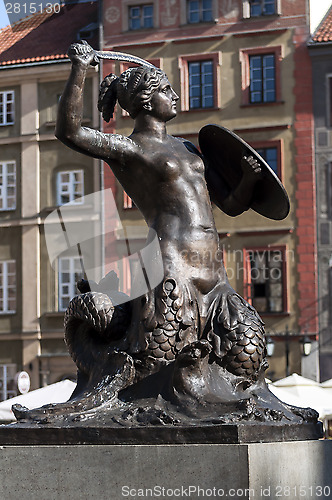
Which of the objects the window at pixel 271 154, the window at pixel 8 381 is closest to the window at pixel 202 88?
the window at pixel 271 154

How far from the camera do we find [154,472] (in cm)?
452

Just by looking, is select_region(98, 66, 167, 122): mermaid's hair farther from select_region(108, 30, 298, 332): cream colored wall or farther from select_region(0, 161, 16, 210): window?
select_region(0, 161, 16, 210): window

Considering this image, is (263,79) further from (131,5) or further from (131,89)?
(131,89)

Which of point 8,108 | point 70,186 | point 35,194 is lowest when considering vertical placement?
point 35,194

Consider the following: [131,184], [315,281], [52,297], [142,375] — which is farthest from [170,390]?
[52,297]

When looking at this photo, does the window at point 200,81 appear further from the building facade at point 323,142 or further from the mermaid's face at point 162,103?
the mermaid's face at point 162,103

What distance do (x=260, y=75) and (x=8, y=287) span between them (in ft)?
31.9

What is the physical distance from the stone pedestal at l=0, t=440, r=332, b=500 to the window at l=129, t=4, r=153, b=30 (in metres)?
27.4

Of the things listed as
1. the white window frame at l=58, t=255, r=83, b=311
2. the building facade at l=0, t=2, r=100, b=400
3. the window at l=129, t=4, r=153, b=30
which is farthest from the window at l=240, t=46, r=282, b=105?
the white window frame at l=58, t=255, r=83, b=311

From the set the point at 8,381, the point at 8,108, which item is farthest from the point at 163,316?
the point at 8,108

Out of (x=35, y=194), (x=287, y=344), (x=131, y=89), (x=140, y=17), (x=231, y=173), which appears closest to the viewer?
(x=131, y=89)

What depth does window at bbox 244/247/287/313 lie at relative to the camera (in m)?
28.5

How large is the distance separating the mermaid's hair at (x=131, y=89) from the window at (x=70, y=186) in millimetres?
25396

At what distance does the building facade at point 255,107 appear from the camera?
2852cm
